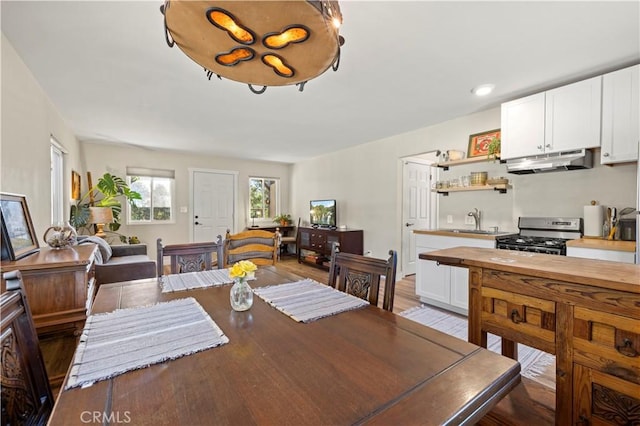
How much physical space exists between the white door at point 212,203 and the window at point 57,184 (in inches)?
93.7

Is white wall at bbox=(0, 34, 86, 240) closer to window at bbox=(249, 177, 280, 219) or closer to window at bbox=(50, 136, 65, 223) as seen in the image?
window at bbox=(50, 136, 65, 223)

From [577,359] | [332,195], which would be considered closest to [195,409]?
[577,359]

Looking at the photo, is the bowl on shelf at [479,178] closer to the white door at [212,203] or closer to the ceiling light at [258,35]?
the ceiling light at [258,35]

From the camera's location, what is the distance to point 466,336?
8.41 feet

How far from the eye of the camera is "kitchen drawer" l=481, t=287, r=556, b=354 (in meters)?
1.35

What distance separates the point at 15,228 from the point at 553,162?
174 inches

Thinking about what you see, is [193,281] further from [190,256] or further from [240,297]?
[240,297]

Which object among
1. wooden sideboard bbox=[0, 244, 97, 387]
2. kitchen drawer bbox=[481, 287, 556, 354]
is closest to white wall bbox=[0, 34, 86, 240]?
wooden sideboard bbox=[0, 244, 97, 387]

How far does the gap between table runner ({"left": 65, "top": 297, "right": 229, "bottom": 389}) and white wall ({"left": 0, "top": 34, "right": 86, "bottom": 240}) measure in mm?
1760

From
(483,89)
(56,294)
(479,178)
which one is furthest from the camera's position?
(479,178)

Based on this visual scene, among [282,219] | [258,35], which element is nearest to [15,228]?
[258,35]

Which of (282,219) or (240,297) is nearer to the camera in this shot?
(240,297)

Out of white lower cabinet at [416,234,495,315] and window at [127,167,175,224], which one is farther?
window at [127,167,175,224]

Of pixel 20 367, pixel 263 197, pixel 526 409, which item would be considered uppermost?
pixel 263 197
